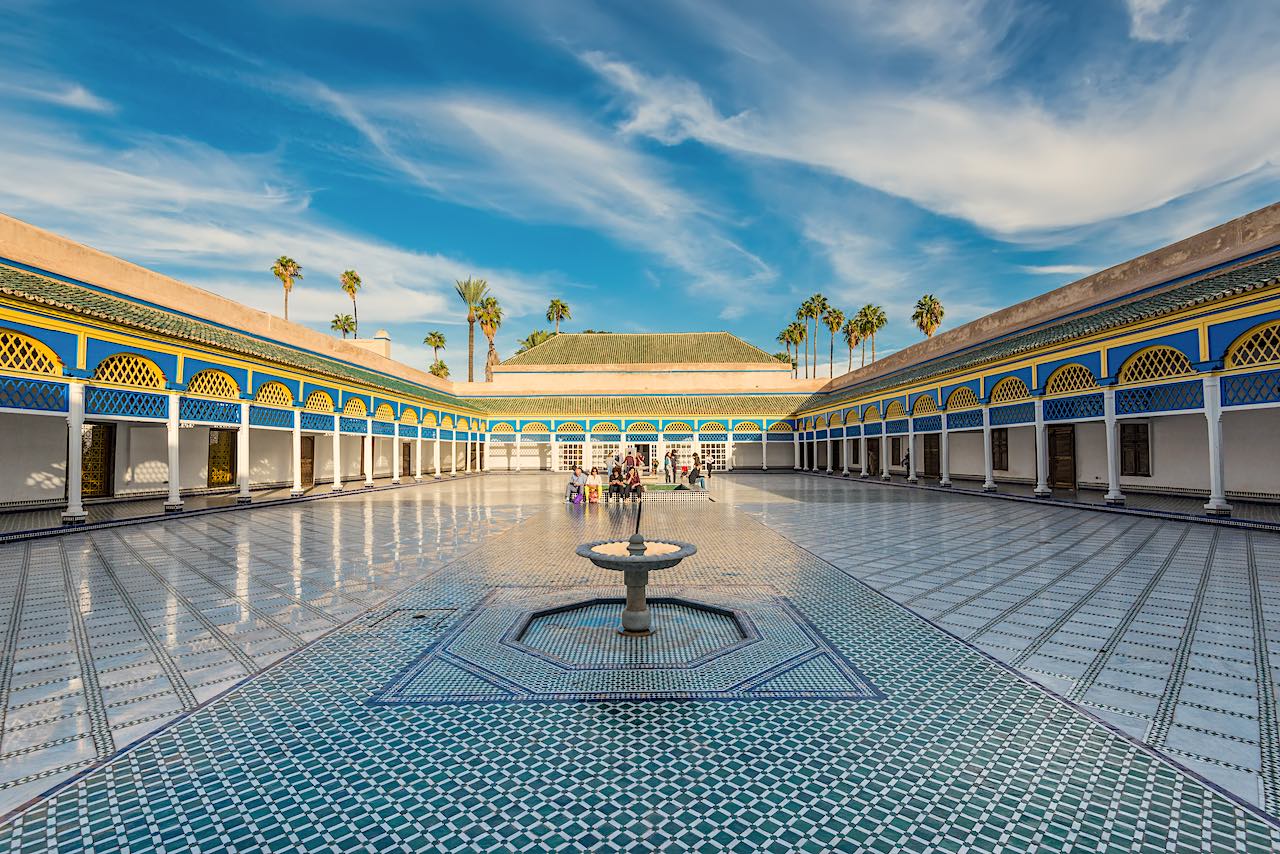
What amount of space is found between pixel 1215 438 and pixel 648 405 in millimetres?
26197

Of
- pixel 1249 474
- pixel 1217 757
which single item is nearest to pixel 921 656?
pixel 1217 757

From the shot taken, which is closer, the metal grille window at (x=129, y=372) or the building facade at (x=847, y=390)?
the building facade at (x=847, y=390)

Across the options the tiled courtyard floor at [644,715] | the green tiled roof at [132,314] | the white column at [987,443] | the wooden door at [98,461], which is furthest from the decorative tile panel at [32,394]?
the white column at [987,443]

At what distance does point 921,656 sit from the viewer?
4258 mm

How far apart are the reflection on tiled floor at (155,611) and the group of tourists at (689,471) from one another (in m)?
10.4

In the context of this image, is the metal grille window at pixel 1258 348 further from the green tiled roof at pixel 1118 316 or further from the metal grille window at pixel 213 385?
the metal grille window at pixel 213 385

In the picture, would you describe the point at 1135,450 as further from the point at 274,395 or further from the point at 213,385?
the point at 213,385

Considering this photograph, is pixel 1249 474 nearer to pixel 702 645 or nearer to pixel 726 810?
pixel 702 645

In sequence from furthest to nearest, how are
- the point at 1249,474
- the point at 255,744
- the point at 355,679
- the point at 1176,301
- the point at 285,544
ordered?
the point at 1249,474, the point at 1176,301, the point at 285,544, the point at 355,679, the point at 255,744

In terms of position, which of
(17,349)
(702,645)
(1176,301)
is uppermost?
(1176,301)

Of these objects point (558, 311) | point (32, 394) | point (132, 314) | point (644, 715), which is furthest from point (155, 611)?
point (558, 311)

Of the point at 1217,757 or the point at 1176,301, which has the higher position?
the point at 1176,301

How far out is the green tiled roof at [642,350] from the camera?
40781mm

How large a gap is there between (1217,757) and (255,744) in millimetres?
4861
